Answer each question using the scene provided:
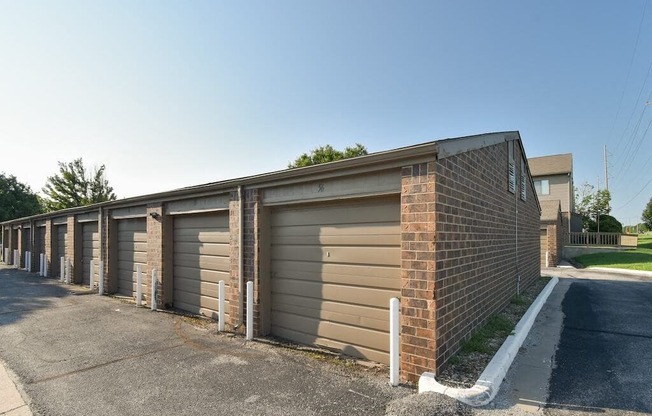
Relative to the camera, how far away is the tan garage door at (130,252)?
9.76m

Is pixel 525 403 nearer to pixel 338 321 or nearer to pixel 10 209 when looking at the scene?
pixel 338 321

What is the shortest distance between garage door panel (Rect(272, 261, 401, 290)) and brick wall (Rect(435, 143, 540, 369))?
763 mm

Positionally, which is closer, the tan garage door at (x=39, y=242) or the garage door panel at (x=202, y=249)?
the garage door panel at (x=202, y=249)

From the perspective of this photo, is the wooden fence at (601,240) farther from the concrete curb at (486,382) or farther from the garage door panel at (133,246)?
the garage door panel at (133,246)

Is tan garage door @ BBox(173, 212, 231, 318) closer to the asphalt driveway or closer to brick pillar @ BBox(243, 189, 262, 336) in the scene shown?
brick pillar @ BBox(243, 189, 262, 336)

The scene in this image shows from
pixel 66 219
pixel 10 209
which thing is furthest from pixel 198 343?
pixel 10 209

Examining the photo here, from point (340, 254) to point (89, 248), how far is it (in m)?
11.4

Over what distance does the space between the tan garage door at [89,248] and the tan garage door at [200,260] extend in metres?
5.25

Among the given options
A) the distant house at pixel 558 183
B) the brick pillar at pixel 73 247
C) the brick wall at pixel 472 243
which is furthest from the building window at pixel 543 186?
the brick pillar at pixel 73 247

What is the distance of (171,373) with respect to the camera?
4.64m

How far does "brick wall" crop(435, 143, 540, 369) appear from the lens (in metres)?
4.23

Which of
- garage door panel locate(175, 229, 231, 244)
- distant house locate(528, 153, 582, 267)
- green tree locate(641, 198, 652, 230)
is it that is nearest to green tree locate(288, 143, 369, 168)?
distant house locate(528, 153, 582, 267)

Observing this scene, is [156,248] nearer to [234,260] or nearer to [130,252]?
[130,252]

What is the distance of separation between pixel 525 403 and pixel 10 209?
143ft
